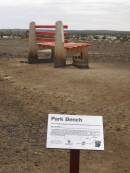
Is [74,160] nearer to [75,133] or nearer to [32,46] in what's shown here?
[75,133]

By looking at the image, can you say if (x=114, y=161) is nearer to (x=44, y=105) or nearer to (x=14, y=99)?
(x=44, y=105)

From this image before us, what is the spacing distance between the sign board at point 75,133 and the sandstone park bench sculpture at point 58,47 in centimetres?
1135

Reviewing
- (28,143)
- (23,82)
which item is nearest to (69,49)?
(23,82)

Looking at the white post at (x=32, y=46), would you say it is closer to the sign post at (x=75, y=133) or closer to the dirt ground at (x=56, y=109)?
the dirt ground at (x=56, y=109)

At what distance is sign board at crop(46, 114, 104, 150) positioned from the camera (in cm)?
614

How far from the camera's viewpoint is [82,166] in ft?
24.9

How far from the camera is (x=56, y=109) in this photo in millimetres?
10828

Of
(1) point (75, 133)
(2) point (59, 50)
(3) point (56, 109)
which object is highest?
(2) point (59, 50)

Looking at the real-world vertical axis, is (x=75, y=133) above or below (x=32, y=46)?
below

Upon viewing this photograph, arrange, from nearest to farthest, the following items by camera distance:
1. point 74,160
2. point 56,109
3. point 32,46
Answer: point 74,160, point 56,109, point 32,46

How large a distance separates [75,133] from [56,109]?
4.64 m

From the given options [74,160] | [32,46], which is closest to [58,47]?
[32,46]

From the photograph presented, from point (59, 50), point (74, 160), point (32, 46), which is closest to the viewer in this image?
point (74, 160)

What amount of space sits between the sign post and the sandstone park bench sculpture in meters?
11.3
